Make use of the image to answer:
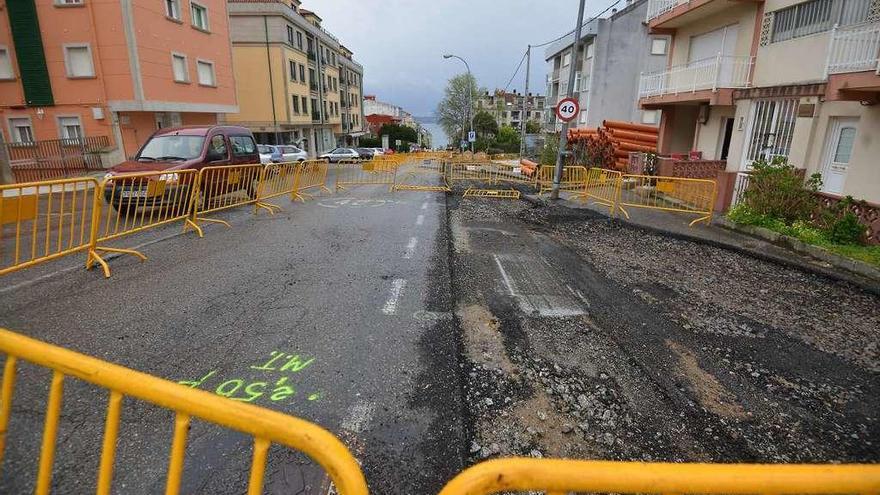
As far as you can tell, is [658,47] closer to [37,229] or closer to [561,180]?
[561,180]

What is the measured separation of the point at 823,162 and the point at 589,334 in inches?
395

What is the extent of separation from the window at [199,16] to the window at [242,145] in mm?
16675

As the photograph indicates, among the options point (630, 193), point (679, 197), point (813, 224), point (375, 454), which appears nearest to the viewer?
point (375, 454)

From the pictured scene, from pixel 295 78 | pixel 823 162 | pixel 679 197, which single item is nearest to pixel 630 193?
pixel 679 197

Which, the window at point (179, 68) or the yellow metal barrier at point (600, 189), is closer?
the yellow metal barrier at point (600, 189)

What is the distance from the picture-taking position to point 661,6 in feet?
58.0

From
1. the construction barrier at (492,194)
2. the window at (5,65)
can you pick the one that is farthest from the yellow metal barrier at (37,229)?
the window at (5,65)

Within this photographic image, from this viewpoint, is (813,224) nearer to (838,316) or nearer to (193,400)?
(838,316)

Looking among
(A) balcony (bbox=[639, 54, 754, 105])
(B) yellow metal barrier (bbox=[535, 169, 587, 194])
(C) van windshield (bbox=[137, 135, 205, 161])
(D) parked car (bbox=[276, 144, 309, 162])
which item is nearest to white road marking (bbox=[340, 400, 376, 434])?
(C) van windshield (bbox=[137, 135, 205, 161])

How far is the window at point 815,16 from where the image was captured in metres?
10.3

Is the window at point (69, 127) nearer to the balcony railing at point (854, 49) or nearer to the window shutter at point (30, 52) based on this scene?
the window shutter at point (30, 52)

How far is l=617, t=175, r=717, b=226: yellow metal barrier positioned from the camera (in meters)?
10.6

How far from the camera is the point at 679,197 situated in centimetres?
1303

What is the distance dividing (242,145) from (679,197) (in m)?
12.5
